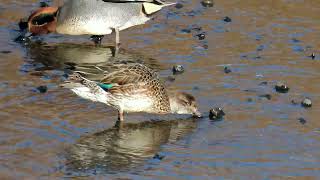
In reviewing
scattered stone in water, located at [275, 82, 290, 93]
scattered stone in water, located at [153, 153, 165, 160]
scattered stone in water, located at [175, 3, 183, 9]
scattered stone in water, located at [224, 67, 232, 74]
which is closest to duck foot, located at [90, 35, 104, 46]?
scattered stone in water, located at [175, 3, 183, 9]

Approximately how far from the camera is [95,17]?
458 inches

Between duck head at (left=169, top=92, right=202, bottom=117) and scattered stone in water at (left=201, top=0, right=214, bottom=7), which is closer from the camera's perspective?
duck head at (left=169, top=92, right=202, bottom=117)

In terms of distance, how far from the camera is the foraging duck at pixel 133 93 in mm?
8258

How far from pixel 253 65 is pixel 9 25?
3.61m

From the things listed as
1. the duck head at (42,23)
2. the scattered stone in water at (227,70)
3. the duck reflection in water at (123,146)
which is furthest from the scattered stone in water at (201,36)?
the duck reflection in water at (123,146)

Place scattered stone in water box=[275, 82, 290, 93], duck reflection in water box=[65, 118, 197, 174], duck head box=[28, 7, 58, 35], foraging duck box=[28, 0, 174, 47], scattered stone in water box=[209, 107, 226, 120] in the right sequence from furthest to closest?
duck head box=[28, 7, 58, 35] → foraging duck box=[28, 0, 174, 47] → scattered stone in water box=[275, 82, 290, 93] → scattered stone in water box=[209, 107, 226, 120] → duck reflection in water box=[65, 118, 197, 174]

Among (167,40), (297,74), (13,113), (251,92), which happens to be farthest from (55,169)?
(167,40)

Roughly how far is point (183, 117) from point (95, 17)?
3.24m

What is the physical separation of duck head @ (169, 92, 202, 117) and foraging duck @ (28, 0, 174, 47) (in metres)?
3.07

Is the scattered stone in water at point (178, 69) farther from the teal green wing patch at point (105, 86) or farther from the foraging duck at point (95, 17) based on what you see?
the teal green wing patch at point (105, 86)

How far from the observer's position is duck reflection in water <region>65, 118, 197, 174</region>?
7207mm

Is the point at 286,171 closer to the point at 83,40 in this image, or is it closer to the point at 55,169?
the point at 55,169

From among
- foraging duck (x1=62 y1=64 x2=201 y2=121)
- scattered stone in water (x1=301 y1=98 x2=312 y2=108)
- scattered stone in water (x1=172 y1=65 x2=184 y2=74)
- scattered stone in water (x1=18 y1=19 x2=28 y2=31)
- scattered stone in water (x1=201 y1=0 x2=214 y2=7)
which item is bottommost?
scattered stone in water (x1=18 y1=19 x2=28 y2=31)

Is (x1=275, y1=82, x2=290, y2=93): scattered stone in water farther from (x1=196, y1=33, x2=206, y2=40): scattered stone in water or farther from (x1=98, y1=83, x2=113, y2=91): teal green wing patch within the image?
(x1=196, y1=33, x2=206, y2=40): scattered stone in water
